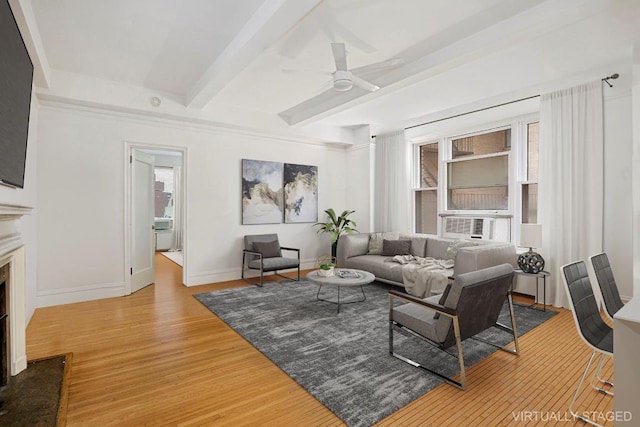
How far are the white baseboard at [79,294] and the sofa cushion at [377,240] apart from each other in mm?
4142

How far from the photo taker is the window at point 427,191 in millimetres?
6145

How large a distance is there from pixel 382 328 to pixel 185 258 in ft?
11.7

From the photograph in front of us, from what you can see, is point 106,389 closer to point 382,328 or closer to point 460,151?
point 382,328

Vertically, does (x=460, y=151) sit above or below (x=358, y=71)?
below

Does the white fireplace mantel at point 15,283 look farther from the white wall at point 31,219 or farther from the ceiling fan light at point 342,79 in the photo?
the ceiling fan light at point 342,79

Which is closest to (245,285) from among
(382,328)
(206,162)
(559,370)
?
(206,162)

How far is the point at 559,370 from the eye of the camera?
259cm

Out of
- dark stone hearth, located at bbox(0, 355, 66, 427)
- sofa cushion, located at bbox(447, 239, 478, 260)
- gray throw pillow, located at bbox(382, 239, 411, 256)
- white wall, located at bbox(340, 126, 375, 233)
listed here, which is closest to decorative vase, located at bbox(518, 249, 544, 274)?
sofa cushion, located at bbox(447, 239, 478, 260)

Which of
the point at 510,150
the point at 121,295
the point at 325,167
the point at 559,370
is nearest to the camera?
the point at 559,370

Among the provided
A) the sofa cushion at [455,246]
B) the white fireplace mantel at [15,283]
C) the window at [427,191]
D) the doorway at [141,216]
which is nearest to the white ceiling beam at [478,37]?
the window at [427,191]

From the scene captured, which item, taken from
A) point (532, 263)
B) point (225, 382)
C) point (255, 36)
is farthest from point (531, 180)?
point (225, 382)

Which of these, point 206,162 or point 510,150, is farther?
point 206,162

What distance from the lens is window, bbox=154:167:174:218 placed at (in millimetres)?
9789

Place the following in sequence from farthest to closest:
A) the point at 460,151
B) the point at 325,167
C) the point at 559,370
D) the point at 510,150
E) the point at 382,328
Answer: the point at 325,167
the point at 460,151
the point at 510,150
the point at 382,328
the point at 559,370
